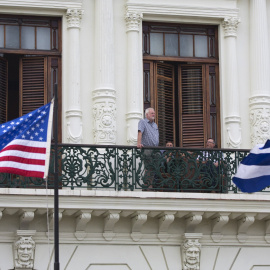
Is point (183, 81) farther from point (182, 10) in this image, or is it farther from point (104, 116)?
point (104, 116)

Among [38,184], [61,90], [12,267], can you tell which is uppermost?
[61,90]

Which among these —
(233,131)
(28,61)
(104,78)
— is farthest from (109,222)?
(28,61)

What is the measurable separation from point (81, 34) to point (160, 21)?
5.86 ft

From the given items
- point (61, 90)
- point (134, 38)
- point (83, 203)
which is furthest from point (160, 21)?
point (83, 203)

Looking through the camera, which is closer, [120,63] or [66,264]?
[66,264]

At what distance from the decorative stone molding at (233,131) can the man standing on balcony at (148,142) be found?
1.85 meters

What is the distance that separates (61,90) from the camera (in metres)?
27.3

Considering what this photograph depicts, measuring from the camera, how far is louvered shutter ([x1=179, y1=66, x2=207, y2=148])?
2798 cm

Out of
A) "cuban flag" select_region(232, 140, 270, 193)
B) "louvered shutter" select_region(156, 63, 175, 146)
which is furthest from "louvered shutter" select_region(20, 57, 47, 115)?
"cuban flag" select_region(232, 140, 270, 193)

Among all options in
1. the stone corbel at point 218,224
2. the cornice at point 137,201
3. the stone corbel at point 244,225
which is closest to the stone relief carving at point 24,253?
the cornice at point 137,201

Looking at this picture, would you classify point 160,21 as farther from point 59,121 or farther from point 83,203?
point 83,203

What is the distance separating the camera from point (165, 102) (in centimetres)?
2805

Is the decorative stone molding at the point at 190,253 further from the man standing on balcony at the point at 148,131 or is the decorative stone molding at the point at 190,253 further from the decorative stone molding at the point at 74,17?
the decorative stone molding at the point at 74,17

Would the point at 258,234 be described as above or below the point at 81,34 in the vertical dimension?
below
